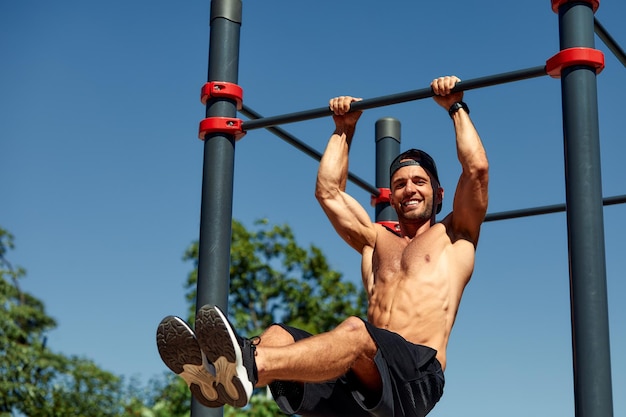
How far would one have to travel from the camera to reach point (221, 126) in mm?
4863

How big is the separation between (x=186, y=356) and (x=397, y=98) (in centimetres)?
162

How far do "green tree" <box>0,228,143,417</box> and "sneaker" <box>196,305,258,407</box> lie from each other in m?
12.0

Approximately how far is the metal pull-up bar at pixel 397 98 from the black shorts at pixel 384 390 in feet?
3.69

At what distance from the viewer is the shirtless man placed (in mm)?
3592

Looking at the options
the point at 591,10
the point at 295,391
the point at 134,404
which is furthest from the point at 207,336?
the point at 134,404

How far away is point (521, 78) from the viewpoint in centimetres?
423

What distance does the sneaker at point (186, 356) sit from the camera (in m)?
3.64

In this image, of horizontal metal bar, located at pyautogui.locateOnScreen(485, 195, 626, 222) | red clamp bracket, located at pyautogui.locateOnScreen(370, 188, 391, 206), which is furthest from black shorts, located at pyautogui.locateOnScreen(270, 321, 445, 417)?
red clamp bracket, located at pyautogui.locateOnScreen(370, 188, 391, 206)

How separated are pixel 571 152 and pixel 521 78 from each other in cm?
54

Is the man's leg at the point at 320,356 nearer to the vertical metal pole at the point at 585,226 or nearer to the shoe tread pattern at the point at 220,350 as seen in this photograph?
the shoe tread pattern at the point at 220,350

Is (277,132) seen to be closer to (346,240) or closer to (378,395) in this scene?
(346,240)

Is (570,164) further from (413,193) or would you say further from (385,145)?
(385,145)

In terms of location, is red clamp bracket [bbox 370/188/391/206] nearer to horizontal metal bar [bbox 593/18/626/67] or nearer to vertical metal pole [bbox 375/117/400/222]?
vertical metal pole [bbox 375/117/400/222]

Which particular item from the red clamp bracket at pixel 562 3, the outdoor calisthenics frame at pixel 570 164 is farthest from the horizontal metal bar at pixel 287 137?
the red clamp bracket at pixel 562 3
